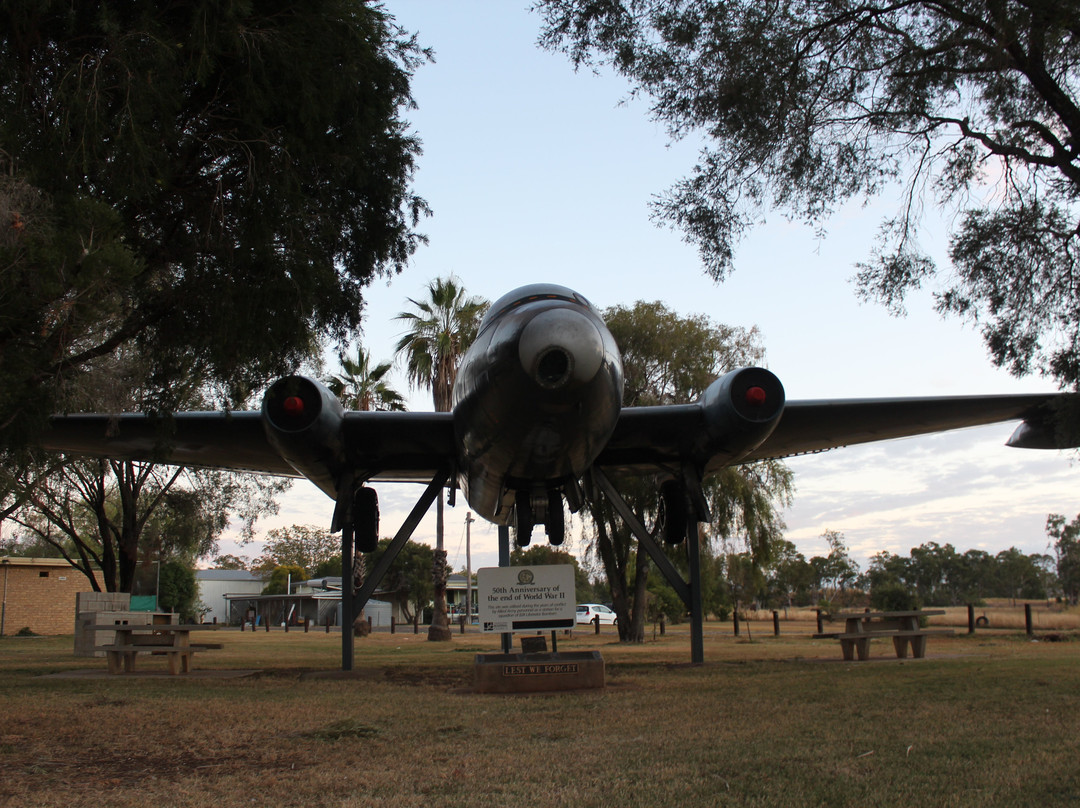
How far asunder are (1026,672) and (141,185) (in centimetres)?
927

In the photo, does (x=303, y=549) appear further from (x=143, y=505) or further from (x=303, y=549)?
(x=143, y=505)

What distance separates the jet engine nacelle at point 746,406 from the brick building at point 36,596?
37876mm

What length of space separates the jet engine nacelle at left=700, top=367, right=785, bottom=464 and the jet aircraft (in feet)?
0.05

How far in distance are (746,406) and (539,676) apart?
3722 mm

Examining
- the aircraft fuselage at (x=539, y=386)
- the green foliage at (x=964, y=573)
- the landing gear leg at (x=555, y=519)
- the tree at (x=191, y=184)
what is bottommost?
the green foliage at (x=964, y=573)

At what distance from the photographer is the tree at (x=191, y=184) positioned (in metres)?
5.04

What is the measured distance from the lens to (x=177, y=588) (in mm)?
43031

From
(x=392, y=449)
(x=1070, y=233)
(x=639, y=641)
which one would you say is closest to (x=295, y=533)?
→ (x=639, y=641)

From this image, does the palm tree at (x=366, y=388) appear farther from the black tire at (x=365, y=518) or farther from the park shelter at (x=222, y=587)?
the park shelter at (x=222, y=587)

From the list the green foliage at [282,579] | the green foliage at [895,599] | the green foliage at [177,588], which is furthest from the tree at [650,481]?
the green foliage at [282,579]

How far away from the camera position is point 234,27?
6539 millimetres

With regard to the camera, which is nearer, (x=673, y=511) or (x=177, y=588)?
(x=673, y=511)

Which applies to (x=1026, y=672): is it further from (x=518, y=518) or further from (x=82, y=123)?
(x=82, y=123)

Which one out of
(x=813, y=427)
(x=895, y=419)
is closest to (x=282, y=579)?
(x=813, y=427)
